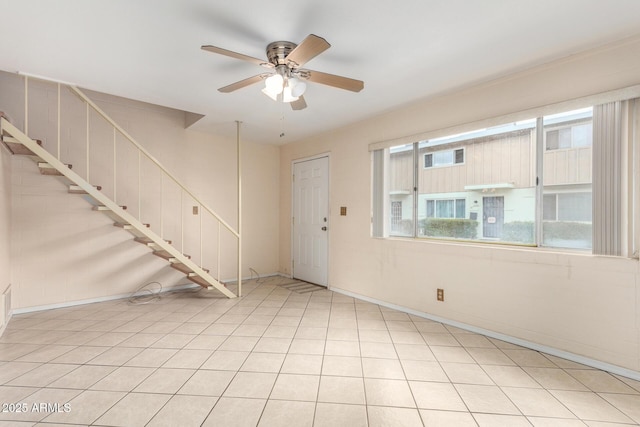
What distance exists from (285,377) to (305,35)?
2.55 metres

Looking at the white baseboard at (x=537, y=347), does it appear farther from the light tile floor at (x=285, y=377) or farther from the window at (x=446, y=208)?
the window at (x=446, y=208)

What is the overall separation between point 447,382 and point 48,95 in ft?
17.2

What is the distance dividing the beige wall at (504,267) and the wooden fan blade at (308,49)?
6.37ft

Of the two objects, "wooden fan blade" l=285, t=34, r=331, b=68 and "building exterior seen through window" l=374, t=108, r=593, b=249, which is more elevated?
"wooden fan blade" l=285, t=34, r=331, b=68

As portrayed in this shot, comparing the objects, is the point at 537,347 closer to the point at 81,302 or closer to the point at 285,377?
the point at 285,377

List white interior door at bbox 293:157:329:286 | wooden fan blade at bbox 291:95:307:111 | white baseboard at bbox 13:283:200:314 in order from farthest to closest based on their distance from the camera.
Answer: white interior door at bbox 293:157:329:286, white baseboard at bbox 13:283:200:314, wooden fan blade at bbox 291:95:307:111

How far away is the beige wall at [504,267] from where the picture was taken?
2145 millimetres

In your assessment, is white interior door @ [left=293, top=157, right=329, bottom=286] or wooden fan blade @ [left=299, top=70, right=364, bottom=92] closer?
wooden fan blade @ [left=299, top=70, right=364, bottom=92]

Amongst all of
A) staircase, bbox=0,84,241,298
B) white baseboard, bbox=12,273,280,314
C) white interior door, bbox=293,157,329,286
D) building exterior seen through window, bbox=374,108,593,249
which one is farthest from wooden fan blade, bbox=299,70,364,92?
white baseboard, bbox=12,273,280,314

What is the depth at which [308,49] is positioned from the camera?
1763 mm

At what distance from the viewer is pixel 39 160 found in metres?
2.99

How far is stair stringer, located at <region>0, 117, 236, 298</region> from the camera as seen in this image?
8.56ft

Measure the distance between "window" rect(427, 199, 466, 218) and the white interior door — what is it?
1.72 metres

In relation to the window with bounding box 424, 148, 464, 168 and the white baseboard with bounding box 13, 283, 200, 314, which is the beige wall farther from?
the white baseboard with bounding box 13, 283, 200, 314
